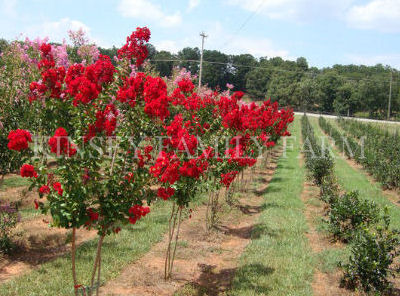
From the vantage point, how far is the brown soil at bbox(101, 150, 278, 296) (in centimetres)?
488

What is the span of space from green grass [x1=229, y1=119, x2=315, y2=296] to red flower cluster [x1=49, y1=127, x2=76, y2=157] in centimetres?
311

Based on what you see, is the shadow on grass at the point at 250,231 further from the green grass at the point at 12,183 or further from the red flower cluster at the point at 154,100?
the green grass at the point at 12,183

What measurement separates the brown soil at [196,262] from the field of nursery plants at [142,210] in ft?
0.07

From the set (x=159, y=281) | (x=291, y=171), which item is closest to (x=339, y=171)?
(x=291, y=171)

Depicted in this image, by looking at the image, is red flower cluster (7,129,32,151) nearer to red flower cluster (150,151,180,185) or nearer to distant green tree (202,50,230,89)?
red flower cluster (150,151,180,185)

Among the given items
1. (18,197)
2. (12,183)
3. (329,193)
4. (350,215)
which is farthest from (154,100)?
(12,183)

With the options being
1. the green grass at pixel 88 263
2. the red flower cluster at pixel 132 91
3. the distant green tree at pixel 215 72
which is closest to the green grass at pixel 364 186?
the green grass at pixel 88 263

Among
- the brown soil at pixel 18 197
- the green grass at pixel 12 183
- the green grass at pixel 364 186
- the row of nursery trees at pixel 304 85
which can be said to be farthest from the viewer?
the row of nursery trees at pixel 304 85

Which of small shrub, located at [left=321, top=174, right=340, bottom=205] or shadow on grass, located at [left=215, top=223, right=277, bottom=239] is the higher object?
small shrub, located at [left=321, top=174, right=340, bottom=205]

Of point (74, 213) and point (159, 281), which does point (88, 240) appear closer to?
point (159, 281)

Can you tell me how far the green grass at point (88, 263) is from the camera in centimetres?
459

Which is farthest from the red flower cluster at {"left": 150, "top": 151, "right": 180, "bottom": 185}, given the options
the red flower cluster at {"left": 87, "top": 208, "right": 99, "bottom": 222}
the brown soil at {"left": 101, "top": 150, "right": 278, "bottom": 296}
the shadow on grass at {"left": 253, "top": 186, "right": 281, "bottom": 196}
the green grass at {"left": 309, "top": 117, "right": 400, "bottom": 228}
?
the shadow on grass at {"left": 253, "top": 186, "right": 281, "bottom": 196}

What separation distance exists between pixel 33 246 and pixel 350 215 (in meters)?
5.80

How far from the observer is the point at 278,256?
6.07m
